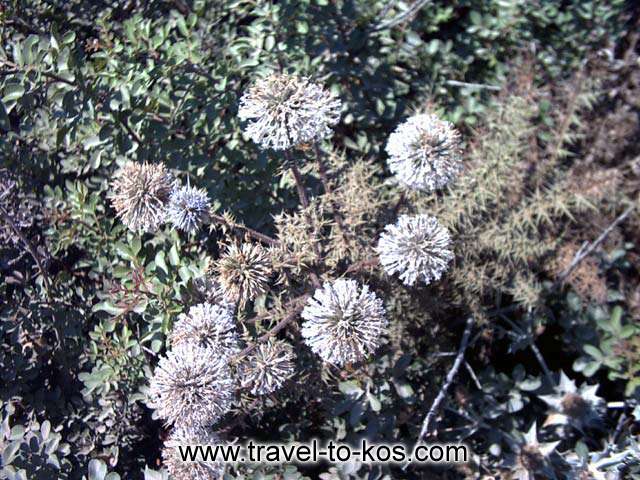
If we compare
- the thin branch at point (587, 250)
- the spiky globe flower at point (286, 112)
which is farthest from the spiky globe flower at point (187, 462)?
the thin branch at point (587, 250)

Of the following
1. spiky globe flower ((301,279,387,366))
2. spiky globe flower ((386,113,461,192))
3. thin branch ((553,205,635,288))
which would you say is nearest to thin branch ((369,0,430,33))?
spiky globe flower ((386,113,461,192))

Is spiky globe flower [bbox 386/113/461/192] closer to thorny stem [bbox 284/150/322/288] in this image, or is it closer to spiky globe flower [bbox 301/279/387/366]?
thorny stem [bbox 284/150/322/288]

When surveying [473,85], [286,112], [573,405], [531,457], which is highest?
[473,85]

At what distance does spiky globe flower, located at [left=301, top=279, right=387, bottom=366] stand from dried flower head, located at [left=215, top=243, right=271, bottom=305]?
15cm

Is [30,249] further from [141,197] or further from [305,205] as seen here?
[305,205]

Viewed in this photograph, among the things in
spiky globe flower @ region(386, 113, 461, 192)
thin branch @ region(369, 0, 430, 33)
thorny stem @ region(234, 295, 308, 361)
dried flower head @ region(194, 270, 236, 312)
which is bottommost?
thorny stem @ region(234, 295, 308, 361)

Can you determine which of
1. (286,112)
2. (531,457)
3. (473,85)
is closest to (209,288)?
(286,112)

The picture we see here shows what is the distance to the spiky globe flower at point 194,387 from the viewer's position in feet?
5.40

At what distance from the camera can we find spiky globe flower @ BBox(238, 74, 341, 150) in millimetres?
1835

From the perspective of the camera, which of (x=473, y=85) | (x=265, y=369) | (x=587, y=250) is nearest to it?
(x=265, y=369)

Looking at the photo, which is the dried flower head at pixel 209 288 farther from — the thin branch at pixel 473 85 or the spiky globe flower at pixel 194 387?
the thin branch at pixel 473 85

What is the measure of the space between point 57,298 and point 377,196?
3.89 feet

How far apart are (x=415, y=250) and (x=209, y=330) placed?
60cm

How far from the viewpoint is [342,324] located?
1.69 m
